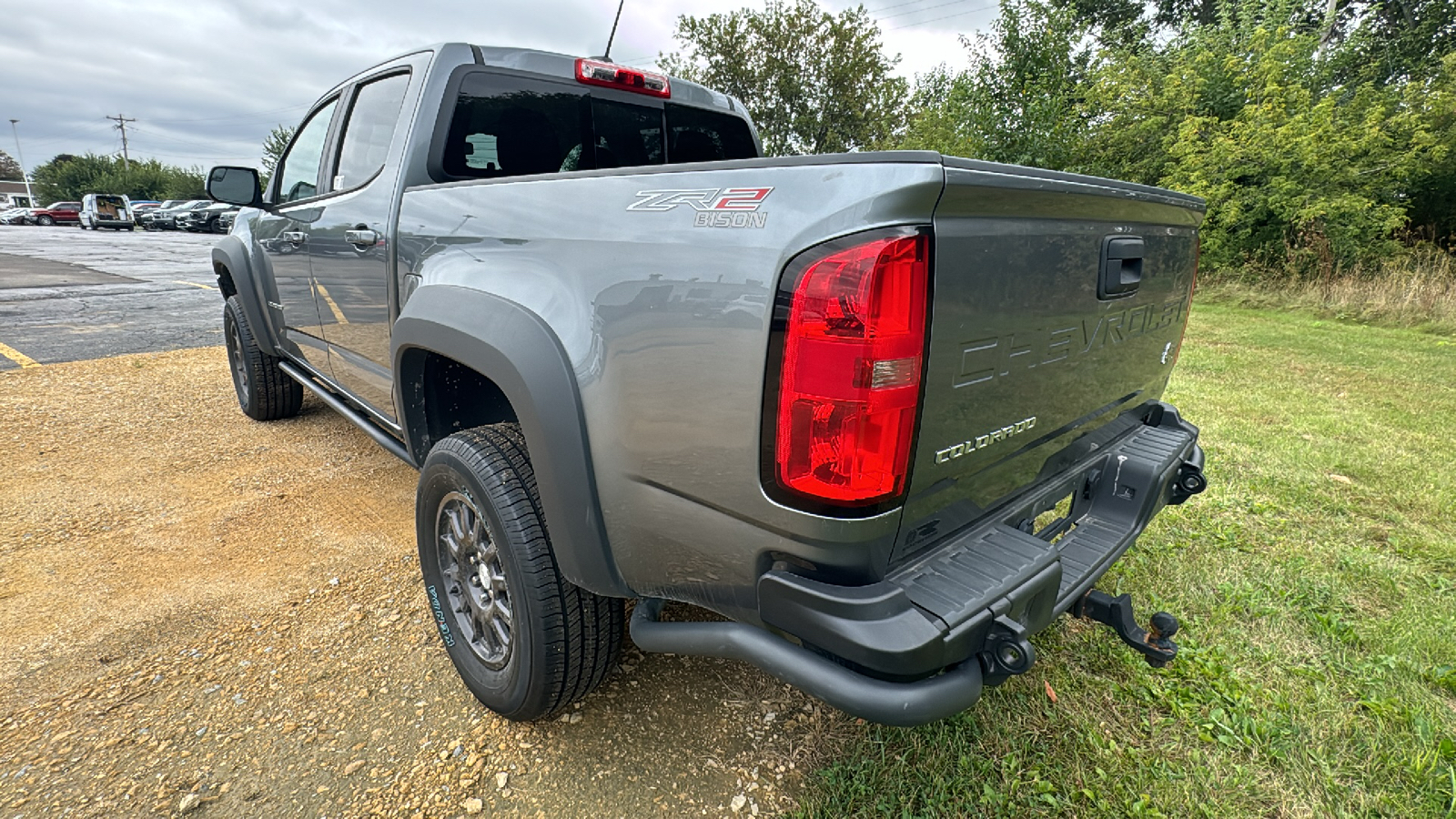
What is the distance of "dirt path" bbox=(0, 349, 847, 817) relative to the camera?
1.85 metres

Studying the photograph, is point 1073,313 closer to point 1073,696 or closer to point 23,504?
point 1073,696

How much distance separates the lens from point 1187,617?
8.69 feet

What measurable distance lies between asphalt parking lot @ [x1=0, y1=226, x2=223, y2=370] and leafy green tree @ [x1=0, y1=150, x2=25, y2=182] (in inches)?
3863

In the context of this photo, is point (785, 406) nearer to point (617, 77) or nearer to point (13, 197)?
point (617, 77)

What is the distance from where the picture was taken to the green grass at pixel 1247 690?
6.11 ft

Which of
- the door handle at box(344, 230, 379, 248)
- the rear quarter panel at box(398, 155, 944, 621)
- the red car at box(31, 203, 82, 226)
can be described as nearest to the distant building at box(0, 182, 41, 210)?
the red car at box(31, 203, 82, 226)

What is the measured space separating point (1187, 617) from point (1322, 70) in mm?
16094

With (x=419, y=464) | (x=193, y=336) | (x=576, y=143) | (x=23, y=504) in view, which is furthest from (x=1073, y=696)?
(x=193, y=336)

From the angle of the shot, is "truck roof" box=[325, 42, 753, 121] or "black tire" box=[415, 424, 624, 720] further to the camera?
"truck roof" box=[325, 42, 753, 121]

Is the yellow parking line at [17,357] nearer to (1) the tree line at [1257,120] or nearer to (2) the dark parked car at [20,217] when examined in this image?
(1) the tree line at [1257,120]

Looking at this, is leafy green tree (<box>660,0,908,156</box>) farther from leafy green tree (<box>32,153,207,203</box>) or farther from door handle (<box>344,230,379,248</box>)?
leafy green tree (<box>32,153,207,203</box>)

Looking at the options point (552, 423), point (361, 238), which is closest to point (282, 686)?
point (552, 423)

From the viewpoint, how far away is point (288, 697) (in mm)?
2168

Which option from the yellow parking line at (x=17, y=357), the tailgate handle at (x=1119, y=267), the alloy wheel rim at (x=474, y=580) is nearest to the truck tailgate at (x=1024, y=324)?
the tailgate handle at (x=1119, y=267)
